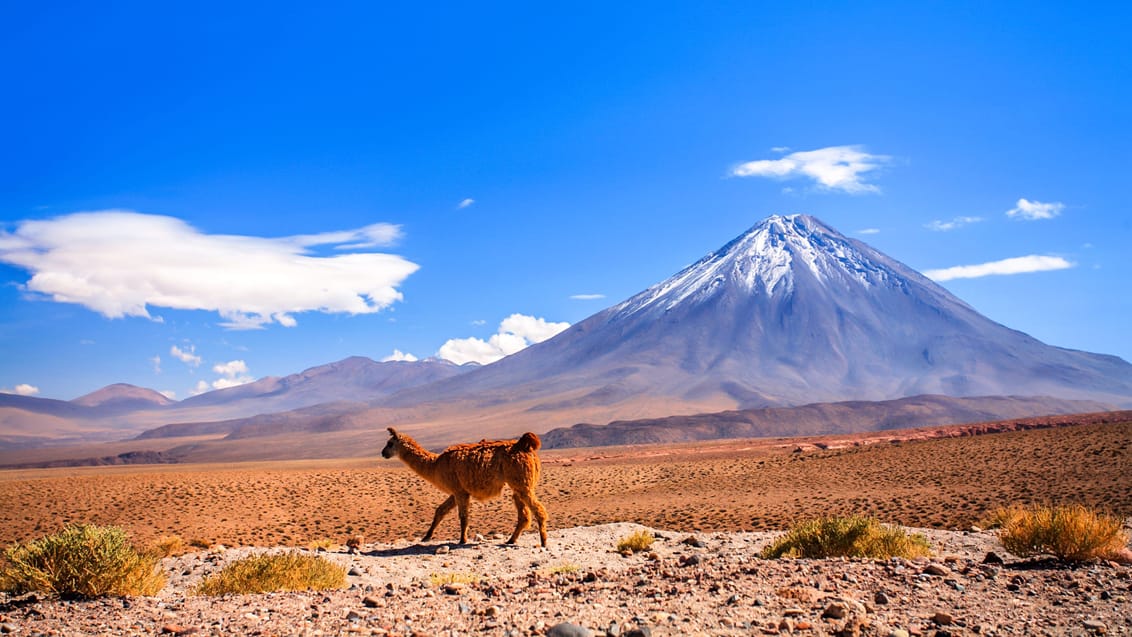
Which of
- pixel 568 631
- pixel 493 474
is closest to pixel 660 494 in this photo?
pixel 493 474

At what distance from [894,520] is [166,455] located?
380 feet

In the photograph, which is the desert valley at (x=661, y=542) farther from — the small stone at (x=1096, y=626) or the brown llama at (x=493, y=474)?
the brown llama at (x=493, y=474)

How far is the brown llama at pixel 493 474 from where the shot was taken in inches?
594

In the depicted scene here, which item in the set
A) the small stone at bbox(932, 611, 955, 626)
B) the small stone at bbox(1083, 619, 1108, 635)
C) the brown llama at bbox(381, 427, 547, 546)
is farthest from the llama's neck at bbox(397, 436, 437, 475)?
the small stone at bbox(1083, 619, 1108, 635)

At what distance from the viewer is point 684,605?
25.1 ft

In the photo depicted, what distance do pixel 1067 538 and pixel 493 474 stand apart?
9.32 meters

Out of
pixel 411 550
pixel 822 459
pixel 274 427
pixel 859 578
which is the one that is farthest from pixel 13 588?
pixel 274 427

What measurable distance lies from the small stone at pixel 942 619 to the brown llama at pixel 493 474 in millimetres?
8524

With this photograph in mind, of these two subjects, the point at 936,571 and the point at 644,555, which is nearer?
the point at 936,571

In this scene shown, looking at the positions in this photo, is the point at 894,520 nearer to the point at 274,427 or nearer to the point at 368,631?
the point at 368,631

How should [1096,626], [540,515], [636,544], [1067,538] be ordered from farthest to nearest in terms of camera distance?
[540,515] → [636,544] → [1067,538] → [1096,626]

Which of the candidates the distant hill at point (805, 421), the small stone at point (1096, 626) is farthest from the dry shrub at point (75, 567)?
the distant hill at point (805, 421)

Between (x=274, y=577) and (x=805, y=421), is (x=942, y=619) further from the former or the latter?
(x=805, y=421)

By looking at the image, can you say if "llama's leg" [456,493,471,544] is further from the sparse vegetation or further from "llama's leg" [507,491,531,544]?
the sparse vegetation
